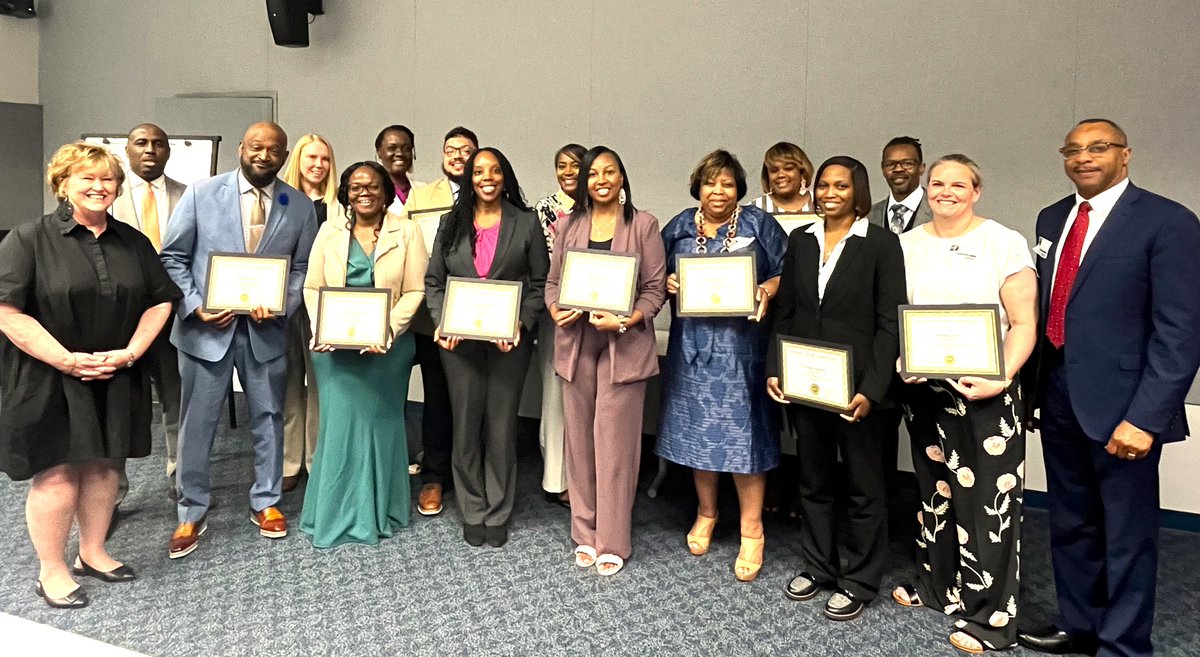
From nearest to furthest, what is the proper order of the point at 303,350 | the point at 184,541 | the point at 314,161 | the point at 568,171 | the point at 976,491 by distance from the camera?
the point at 976,491 < the point at 184,541 < the point at 314,161 < the point at 568,171 < the point at 303,350

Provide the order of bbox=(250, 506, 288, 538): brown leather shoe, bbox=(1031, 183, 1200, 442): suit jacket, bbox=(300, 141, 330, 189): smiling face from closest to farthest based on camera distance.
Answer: bbox=(1031, 183, 1200, 442): suit jacket
bbox=(250, 506, 288, 538): brown leather shoe
bbox=(300, 141, 330, 189): smiling face

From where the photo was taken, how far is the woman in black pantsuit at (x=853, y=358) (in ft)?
8.38

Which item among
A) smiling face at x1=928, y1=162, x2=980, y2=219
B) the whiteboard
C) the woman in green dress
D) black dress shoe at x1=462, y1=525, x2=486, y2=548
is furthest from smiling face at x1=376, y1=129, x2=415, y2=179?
smiling face at x1=928, y1=162, x2=980, y2=219

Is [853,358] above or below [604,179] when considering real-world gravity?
below

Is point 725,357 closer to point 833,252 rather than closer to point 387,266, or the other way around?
point 833,252

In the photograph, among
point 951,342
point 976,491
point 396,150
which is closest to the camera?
point 951,342

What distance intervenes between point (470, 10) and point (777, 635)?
15.3ft

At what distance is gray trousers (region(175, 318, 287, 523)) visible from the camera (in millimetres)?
3158

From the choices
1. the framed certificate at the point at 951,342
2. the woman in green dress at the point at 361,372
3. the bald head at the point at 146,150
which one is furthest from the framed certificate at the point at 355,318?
the framed certificate at the point at 951,342

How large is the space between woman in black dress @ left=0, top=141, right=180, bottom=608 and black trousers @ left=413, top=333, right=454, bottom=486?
1.23 meters

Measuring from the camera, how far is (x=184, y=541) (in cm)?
314

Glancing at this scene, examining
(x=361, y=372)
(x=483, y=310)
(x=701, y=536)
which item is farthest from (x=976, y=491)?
(x=361, y=372)

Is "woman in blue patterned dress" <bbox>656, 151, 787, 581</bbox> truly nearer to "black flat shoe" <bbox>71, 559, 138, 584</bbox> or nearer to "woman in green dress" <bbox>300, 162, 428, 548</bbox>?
"woman in green dress" <bbox>300, 162, 428, 548</bbox>

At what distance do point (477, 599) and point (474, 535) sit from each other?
487 mm
